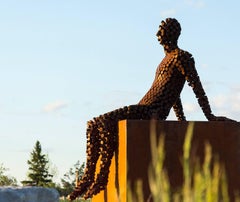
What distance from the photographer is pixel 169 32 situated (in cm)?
738

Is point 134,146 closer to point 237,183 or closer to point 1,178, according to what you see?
point 237,183

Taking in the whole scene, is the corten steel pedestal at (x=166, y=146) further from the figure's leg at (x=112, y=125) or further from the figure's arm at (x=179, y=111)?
the figure's arm at (x=179, y=111)

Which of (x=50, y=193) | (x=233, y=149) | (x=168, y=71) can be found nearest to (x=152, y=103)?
(x=168, y=71)

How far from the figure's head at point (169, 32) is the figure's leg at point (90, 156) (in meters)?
1.09

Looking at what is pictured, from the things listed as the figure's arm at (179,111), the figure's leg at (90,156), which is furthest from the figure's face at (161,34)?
the figure's leg at (90,156)

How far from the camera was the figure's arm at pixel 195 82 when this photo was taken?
281 inches

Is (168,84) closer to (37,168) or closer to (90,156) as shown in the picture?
(90,156)

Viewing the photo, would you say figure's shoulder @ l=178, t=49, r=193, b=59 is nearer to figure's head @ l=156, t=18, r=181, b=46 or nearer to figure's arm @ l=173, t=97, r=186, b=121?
figure's head @ l=156, t=18, r=181, b=46

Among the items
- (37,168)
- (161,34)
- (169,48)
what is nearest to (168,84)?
(169,48)

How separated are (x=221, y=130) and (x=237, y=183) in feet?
1.87

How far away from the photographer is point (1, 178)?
80.0ft

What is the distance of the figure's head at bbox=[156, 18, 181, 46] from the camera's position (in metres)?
7.38

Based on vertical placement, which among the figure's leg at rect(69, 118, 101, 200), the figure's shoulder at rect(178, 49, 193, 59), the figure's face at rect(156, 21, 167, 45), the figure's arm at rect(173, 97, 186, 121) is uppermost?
the figure's face at rect(156, 21, 167, 45)

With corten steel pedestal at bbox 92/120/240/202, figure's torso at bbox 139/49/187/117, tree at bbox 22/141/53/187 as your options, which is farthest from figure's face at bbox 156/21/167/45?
tree at bbox 22/141/53/187
